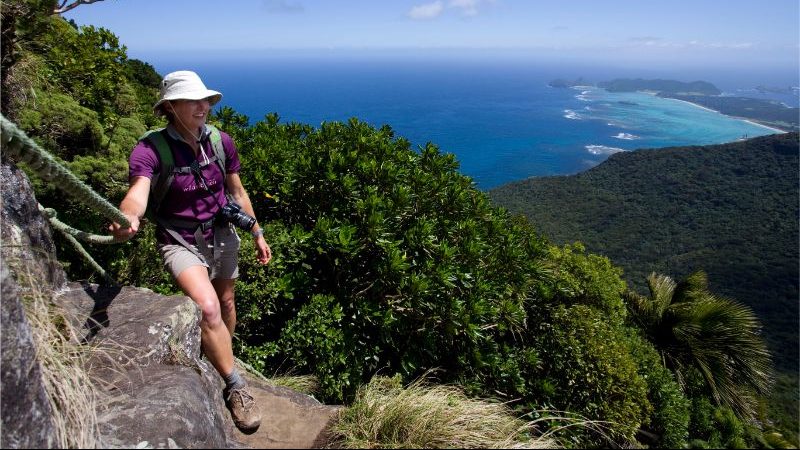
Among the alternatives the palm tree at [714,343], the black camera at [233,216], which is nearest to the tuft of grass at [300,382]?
the black camera at [233,216]

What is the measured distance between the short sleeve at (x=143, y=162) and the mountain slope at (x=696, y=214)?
1974 inches

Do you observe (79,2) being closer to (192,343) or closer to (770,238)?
(192,343)

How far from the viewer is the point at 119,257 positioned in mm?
4352

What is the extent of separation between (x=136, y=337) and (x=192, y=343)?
1.01 feet

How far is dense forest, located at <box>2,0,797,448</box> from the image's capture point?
4352 mm

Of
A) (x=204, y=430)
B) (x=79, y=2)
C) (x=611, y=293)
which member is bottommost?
(x=611, y=293)

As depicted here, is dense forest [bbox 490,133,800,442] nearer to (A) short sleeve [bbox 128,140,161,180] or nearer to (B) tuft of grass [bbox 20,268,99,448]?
(A) short sleeve [bbox 128,140,161,180]

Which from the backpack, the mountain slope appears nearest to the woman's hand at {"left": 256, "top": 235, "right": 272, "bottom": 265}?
the backpack

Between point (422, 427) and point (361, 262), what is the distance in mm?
2187

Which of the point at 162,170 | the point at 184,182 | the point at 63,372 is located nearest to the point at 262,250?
the point at 184,182

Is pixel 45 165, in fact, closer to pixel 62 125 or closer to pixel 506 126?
pixel 62 125

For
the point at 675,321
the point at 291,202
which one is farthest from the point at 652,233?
the point at 291,202

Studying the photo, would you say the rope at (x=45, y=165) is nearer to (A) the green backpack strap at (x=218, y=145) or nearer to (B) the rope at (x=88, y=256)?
(A) the green backpack strap at (x=218, y=145)

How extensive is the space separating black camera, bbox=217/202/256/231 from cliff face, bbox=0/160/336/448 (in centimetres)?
57
